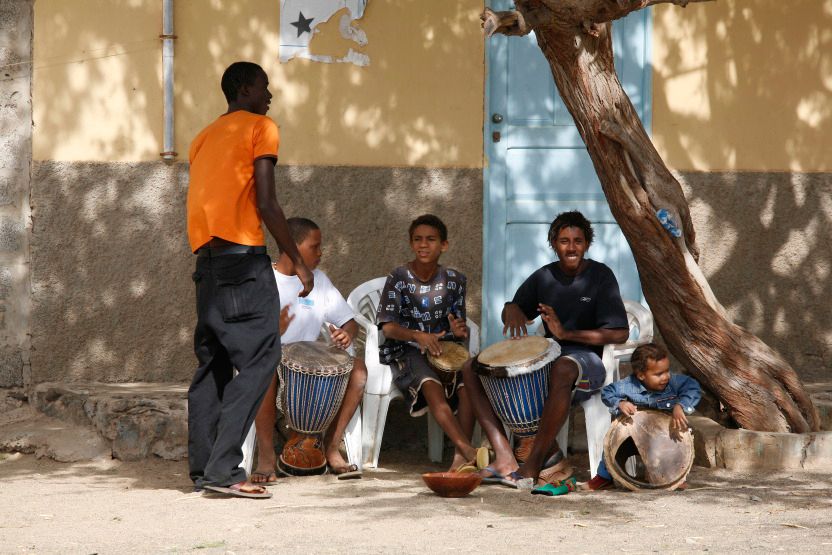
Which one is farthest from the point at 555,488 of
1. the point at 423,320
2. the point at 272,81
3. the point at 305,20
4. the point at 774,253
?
the point at 305,20

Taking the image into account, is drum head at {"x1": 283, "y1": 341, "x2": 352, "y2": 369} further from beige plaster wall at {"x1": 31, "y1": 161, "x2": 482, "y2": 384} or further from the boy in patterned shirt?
beige plaster wall at {"x1": 31, "y1": 161, "x2": 482, "y2": 384}

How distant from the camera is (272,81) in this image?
6438 mm

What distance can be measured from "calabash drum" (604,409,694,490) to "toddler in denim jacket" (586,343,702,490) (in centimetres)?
6

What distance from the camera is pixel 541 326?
5895 millimetres

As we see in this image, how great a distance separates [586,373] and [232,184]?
193 centimetres

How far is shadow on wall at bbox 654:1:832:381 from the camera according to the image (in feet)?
21.6

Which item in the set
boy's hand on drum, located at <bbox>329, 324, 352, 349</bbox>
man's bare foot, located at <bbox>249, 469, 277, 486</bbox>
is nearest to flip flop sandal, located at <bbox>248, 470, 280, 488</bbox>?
man's bare foot, located at <bbox>249, 469, 277, 486</bbox>

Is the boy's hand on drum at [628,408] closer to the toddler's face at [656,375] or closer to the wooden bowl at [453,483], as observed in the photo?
the toddler's face at [656,375]

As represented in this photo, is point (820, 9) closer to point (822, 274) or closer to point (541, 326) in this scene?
point (822, 274)

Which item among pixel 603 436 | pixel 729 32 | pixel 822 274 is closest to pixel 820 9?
pixel 729 32

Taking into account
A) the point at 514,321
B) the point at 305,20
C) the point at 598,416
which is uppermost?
the point at 305,20

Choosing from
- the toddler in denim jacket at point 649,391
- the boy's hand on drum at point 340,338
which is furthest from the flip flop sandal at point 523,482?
the boy's hand on drum at point 340,338

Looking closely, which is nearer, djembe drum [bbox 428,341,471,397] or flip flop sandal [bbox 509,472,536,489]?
flip flop sandal [bbox 509,472,536,489]

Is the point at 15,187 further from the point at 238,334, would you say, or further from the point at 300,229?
the point at 238,334
